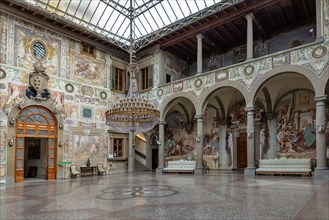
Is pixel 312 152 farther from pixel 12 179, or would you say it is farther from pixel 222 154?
pixel 12 179

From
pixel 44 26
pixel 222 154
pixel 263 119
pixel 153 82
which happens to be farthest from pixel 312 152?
pixel 44 26

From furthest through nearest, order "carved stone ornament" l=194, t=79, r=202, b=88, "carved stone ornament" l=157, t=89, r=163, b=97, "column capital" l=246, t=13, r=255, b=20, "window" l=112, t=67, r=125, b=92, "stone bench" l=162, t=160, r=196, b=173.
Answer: "window" l=112, t=67, r=125, b=92 < "carved stone ornament" l=157, t=89, r=163, b=97 < "stone bench" l=162, t=160, r=196, b=173 < "carved stone ornament" l=194, t=79, r=202, b=88 < "column capital" l=246, t=13, r=255, b=20

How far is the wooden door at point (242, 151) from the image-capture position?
19.0m

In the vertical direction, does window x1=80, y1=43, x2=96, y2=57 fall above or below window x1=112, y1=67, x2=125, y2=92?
above

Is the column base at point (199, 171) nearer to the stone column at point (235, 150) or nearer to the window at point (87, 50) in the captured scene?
the stone column at point (235, 150)

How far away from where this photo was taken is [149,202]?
7176mm

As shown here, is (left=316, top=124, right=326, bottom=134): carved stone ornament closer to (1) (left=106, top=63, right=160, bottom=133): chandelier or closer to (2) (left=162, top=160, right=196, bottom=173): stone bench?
(1) (left=106, top=63, right=160, bottom=133): chandelier

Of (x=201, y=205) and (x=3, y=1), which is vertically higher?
(x=3, y=1)

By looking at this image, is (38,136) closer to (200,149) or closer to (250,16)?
(200,149)

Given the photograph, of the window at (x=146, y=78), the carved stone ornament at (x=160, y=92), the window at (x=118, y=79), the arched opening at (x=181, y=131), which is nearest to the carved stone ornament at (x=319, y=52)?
the arched opening at (x=181, y=131)

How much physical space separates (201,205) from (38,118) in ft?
40.6

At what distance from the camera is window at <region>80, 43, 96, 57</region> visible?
1855cm

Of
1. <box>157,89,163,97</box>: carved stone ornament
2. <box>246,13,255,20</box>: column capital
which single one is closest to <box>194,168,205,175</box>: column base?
<box>157,89,163,97</box>: carved stone ornament

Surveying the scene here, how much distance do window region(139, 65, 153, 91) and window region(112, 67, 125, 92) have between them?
1306 mm
